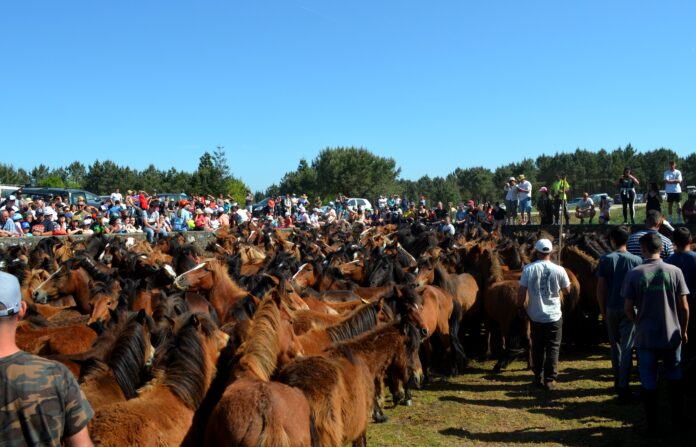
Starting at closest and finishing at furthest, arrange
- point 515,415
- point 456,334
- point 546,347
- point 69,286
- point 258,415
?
point 258,415, point 515,415, point 546,347, point 456,334, point 69,286

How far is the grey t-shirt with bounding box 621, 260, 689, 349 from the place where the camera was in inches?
241

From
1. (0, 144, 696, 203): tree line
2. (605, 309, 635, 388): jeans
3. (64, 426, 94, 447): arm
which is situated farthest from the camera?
(0, 144, 696, 203): tree line

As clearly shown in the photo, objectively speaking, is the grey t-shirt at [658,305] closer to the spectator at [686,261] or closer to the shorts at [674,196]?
the spectator at [686,261]

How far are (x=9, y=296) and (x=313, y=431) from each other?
2.40 meters

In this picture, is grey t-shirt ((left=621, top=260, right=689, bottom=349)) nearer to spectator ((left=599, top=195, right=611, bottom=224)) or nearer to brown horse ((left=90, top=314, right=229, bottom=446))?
brown horse ((left=90, top=314, right=229, bottom=446))

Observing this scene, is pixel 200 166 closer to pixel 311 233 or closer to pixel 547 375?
pixel 311 233

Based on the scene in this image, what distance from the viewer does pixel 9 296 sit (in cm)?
238

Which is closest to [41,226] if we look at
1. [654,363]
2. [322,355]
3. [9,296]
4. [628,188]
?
[322,355]

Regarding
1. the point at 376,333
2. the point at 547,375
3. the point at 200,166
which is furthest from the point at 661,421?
the point at 200,166

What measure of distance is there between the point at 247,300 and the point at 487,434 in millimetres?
3383

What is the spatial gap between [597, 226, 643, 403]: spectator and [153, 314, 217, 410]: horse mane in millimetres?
5301

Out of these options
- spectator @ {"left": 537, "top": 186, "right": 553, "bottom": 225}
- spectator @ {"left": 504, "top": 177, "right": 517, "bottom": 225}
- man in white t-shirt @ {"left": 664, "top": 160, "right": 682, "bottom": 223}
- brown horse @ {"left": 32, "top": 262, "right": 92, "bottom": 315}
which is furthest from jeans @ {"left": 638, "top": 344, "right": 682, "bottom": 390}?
spectator @ {"left": 537, "top": 186, "right": 553, "bottom": 225}

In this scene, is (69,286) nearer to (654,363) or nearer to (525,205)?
(654,363)

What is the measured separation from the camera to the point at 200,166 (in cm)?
5656
